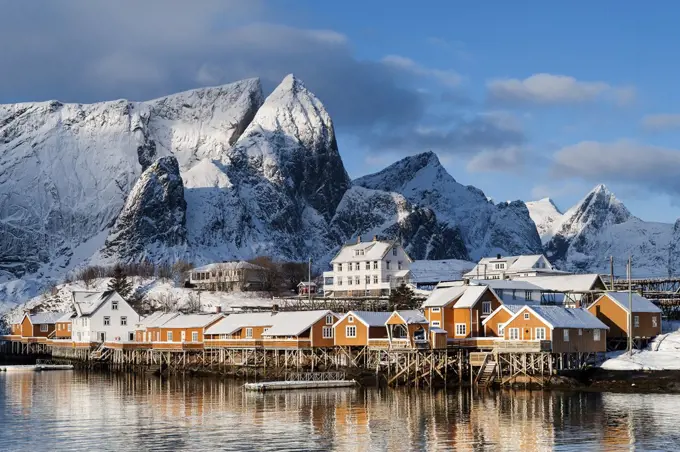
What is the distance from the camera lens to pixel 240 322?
328 feet

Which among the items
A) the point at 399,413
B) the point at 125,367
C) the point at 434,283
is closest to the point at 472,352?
the point at 399,413

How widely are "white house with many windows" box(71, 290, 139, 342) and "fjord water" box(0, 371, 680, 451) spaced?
39.0 m

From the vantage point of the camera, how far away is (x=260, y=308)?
128 m

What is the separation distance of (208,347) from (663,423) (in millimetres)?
54455

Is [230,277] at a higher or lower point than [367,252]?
lower

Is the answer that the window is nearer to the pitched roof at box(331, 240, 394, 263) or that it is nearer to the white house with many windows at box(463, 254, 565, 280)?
the pitched roof at box(331, 240, 394, 263)

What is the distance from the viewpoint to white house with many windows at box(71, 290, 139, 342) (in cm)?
12000

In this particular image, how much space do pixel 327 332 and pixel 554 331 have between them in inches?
918

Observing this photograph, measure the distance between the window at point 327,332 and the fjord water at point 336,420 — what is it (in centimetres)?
1382

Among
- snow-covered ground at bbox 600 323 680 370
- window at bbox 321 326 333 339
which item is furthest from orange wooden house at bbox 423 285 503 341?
snow-covered ground at bbox 600 323 680 370

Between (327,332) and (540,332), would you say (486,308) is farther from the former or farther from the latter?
(327,332)

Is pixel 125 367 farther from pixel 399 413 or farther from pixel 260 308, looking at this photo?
pixel 399 413

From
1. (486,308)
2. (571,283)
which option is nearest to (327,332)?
(486,308)

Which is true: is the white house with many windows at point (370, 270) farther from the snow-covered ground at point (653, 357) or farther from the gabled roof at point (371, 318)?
the snow-covered ground at point (653, 357)
